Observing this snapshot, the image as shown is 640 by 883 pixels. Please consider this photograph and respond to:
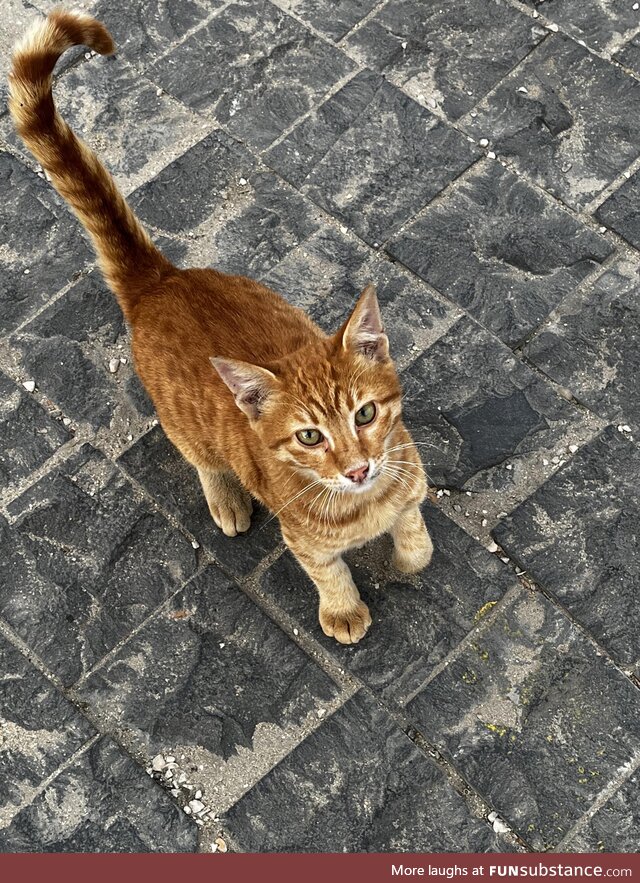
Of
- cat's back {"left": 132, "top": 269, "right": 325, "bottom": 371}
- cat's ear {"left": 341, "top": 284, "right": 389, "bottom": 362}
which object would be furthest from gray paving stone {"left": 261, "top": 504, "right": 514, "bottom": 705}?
cat's ear {"left": 341, "top": 284, "right": 389, "bottom": 362}

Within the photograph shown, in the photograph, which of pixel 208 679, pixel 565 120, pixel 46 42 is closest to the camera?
pixel 46 42

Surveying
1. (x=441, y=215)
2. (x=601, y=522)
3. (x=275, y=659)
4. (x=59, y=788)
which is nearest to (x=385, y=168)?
(x=441, y=215)

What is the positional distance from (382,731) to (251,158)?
2989 millimetres

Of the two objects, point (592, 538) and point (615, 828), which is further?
point (592, 538)

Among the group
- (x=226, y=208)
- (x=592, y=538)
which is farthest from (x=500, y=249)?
(x=592, y=538)

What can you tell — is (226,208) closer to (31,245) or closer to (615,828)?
(31,245)

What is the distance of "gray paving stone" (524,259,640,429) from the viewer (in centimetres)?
473

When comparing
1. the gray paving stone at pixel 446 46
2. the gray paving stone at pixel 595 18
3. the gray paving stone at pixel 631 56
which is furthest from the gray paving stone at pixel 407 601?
the gray paving stone at pixel 595 18

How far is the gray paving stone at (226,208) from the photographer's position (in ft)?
17.2

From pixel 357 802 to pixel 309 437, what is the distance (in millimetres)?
1555

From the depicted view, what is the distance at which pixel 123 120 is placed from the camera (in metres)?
5.58

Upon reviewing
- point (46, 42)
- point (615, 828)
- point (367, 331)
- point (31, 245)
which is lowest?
point (615, 828)

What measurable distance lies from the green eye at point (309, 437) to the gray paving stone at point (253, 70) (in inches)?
96.7

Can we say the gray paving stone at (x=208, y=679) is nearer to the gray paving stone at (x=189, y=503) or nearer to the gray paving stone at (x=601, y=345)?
the gray paving stone at (x=189, y=503)
